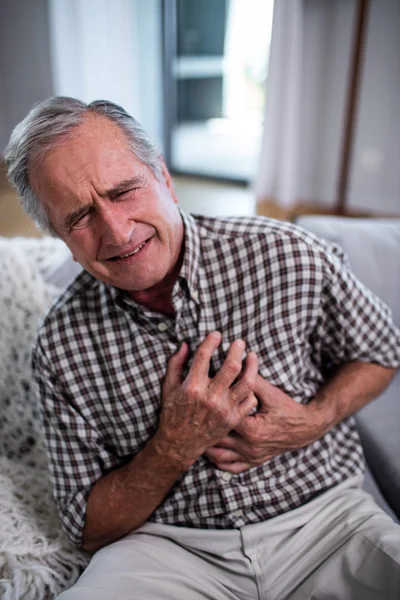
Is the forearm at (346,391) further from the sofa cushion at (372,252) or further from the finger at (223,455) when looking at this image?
the sofa cushion at (372,252)

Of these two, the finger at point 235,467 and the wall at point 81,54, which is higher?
the wall at point 81,54

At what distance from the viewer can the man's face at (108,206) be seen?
0.85 m

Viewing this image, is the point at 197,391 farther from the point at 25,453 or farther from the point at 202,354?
the point at 25,453

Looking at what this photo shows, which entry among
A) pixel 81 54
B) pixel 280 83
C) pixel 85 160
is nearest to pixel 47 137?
pixel 85 160

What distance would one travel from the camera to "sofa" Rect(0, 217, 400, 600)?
37.5 inches

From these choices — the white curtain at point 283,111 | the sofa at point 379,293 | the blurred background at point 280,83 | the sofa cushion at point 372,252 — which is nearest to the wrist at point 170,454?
the sofa at point 379,293

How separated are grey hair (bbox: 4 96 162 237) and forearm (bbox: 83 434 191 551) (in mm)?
475

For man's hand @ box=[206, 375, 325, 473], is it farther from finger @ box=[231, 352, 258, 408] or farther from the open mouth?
the open mouth

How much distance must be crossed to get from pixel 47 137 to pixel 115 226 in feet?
0.61

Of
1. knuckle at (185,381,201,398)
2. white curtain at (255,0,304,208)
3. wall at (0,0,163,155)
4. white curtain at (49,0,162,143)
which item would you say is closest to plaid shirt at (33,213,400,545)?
knuckle at (185,381,201,398)

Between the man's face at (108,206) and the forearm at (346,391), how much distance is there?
0.42 metres

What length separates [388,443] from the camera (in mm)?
1244

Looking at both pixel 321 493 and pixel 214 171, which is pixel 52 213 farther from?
pixel 214 171

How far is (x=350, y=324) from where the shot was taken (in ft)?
3.33
